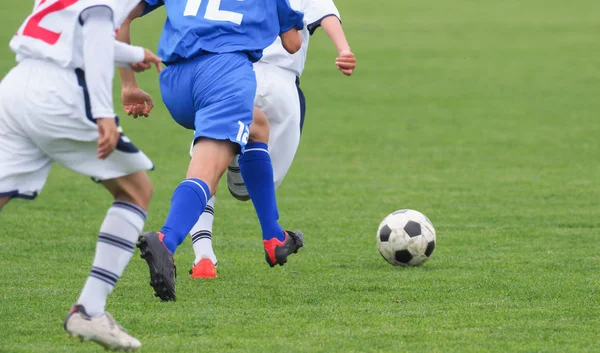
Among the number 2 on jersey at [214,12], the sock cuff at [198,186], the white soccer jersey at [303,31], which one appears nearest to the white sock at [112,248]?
the sock cuff at [198,186]

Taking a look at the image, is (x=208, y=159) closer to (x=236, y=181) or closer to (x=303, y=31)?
(x=236, y=181)

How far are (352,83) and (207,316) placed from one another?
670 inches

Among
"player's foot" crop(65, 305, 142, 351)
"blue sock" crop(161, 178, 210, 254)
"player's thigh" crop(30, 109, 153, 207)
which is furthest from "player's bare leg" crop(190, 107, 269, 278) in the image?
"player's foot" crop(65, 305, 142, 351)

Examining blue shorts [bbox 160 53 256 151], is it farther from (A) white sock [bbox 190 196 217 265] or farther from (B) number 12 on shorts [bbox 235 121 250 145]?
(A) white sock [bbox 190 196 217 265]

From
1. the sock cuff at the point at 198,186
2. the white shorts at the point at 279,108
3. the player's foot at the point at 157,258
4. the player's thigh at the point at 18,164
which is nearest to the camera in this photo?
the player's thigh at the point at 18,164

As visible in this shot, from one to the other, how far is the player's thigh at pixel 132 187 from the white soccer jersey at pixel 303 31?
252 cm

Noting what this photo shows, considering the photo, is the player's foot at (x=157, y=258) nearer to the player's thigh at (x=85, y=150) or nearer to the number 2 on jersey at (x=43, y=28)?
the player's thigh at (x=85, y=150)

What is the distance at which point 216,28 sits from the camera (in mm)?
5672

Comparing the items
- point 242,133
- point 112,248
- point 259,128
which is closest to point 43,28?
point 112,248

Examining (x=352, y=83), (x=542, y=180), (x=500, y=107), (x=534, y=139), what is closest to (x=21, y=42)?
(x=542, y=180)

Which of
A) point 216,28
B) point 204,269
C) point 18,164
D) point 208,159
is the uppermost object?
point 18,164

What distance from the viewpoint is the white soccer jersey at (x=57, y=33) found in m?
4.12

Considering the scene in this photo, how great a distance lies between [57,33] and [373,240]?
4.06 m

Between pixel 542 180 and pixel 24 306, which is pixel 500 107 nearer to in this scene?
pixel 542 180
